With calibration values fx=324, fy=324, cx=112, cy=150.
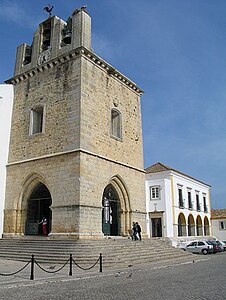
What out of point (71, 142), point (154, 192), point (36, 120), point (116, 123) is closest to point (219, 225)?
point (154, 192)

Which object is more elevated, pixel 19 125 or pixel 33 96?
pixel 33 96

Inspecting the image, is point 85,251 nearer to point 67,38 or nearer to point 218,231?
point 67,38

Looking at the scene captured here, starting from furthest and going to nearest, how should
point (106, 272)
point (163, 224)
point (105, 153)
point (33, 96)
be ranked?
point (163, 224)
point (33, 96)
point (105, 153)
point (106, 272)

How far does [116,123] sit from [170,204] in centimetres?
1268

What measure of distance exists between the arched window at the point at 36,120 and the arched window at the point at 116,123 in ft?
12.9

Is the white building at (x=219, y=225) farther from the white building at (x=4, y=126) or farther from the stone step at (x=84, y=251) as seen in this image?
the white building at (x=4, y=126)

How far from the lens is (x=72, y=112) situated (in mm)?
15648

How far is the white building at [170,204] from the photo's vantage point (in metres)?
28.0

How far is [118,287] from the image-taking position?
768cm

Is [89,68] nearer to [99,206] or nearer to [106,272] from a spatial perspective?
[99,206]

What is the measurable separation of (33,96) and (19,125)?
1.78 meters

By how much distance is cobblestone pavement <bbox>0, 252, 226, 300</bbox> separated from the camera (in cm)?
660

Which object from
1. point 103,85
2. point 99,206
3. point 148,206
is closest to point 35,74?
point 103,85

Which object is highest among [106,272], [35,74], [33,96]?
[35,74]
